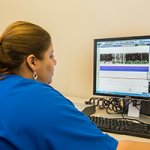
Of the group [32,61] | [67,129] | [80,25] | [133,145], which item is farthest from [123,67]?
[67,129]

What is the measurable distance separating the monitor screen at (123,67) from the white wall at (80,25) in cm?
22

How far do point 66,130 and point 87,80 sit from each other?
4.06ft

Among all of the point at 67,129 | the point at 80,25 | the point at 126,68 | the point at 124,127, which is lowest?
the point at 124,127

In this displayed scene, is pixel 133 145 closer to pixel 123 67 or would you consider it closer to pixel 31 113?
pixel 31 113

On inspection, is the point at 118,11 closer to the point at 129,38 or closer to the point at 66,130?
the point at 129,38

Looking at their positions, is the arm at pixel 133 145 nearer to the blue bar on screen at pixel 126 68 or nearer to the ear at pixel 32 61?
the ear at pixel 32 61

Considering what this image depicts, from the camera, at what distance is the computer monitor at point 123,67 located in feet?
5.13

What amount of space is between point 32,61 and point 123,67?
0.80m

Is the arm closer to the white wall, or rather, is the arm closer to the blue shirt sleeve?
the blue shirt sleeve

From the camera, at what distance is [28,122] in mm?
746

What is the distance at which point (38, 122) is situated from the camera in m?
0.75

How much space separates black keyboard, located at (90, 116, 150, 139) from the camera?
1.29m

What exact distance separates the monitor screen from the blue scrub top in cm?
81

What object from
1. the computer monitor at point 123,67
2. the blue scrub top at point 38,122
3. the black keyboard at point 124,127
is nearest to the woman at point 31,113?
the blue scrub top at point 38,122
